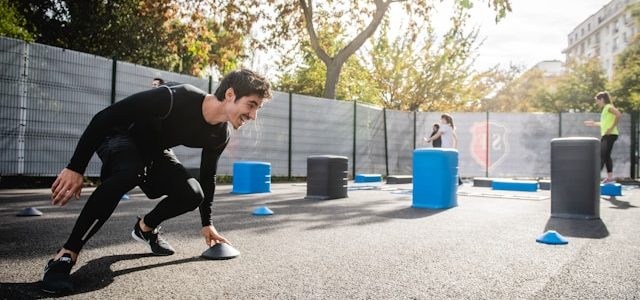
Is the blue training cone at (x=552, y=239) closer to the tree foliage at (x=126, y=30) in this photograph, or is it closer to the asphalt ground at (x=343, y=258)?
the asphalt ground at (x=343, y=258)

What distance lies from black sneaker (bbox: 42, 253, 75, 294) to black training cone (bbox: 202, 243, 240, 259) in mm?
1045

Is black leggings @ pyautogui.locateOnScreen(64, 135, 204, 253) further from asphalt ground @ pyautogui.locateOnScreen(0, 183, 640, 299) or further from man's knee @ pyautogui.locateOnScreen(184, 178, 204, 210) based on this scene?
asphalt ground @ pyautogui.locateOnScreen(0, 183, 640, 299)

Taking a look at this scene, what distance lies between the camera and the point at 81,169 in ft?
8.33

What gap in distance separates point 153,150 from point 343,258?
1607mm

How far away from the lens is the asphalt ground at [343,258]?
2639 mm

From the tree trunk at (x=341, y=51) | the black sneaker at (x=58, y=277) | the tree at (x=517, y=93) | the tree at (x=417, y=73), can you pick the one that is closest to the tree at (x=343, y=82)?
the tree at (x=417, y=73)

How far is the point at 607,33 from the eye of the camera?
7325cm

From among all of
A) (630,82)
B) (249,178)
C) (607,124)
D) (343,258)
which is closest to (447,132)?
(607,124)

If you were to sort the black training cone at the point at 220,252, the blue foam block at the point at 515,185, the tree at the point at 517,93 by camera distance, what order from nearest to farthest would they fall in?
the black training cone at the point at 220,252, the blue foam block at the point at 515,185, the tree at the point at 517,93

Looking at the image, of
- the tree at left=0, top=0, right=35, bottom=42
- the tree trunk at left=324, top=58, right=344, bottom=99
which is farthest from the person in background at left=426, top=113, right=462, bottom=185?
the tree at left=0, top=0, right=35, bottom=42

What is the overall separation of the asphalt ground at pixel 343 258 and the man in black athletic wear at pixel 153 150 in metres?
0.26

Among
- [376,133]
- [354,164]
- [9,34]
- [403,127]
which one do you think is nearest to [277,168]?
[354,164]

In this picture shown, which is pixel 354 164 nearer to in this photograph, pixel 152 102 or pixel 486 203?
pixel 486 203

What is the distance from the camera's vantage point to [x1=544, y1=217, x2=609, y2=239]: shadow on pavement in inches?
192
